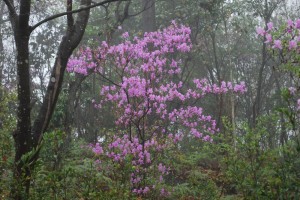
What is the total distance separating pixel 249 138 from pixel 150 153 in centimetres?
365

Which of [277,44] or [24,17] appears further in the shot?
[277,44]

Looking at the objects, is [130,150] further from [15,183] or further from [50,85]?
[15,183]

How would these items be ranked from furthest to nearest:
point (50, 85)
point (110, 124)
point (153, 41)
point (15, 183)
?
point (110, 124)
point (153, 41)
point (50, 85)
point (15, 183)

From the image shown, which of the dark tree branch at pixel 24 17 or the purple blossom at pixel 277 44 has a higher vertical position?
the dark tree branch at pixel 24 17

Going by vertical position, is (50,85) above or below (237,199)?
above

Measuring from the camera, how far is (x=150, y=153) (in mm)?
7664

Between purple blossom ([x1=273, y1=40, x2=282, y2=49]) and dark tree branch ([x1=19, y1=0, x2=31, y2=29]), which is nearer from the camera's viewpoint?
dark tree branch ([x1=19, y1=0, x2=31, y2=29])

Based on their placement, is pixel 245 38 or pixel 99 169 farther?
pixel 245 38

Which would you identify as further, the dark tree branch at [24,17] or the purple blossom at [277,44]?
the purple blossom at [277,44]

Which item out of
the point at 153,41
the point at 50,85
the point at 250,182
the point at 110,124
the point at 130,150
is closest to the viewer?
the point at 250,182

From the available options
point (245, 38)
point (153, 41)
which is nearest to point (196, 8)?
point (153, 41)

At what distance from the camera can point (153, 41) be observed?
9117mm

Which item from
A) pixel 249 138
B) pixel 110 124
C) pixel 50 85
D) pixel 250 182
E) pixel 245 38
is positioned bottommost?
pixel 250 182

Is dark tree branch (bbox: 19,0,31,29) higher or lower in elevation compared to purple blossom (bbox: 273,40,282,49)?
higher
